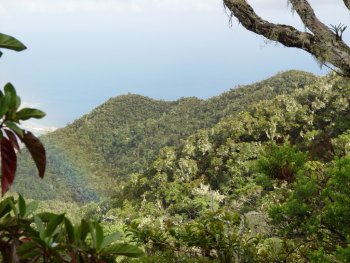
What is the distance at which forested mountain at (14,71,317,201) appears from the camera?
253 ft

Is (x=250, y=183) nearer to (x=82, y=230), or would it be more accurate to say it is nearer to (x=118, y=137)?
(x=82, y=230)

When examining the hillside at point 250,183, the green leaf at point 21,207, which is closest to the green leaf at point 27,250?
the green leaf at point 21,207

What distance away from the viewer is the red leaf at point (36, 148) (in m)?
1.10

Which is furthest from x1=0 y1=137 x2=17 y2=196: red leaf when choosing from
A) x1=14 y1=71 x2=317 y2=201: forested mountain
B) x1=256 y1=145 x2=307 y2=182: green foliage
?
x1=14 y1=71 x2=317 y2=201: forested mountain

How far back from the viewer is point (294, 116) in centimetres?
4091

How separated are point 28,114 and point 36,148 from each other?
0.10 m

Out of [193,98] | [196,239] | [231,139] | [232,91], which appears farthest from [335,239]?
[193,98]

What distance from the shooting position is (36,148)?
44.3 inches

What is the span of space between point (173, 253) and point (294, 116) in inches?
1530

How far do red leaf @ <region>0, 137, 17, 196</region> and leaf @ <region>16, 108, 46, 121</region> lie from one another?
0.23 ft

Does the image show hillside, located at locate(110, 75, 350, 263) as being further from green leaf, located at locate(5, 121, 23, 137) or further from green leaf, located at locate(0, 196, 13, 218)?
green leaf, located at locate(5, 121, 23, 137)

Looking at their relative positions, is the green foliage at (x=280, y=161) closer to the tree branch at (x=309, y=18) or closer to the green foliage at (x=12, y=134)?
the tree branch at (x=309, y=18)

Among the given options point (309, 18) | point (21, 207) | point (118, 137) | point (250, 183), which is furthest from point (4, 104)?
point (118, 137)

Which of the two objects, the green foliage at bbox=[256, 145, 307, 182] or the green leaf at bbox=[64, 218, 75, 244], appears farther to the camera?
the green foliage at bbox=[256, 145, 307, 182]
